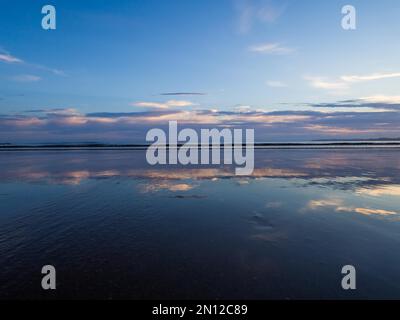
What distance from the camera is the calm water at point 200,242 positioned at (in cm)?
471

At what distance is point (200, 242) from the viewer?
6.70 m

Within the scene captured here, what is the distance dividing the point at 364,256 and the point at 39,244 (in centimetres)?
842

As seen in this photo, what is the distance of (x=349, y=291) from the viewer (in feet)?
15.3

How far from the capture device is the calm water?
4711mm

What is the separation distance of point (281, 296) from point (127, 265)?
129 inches
